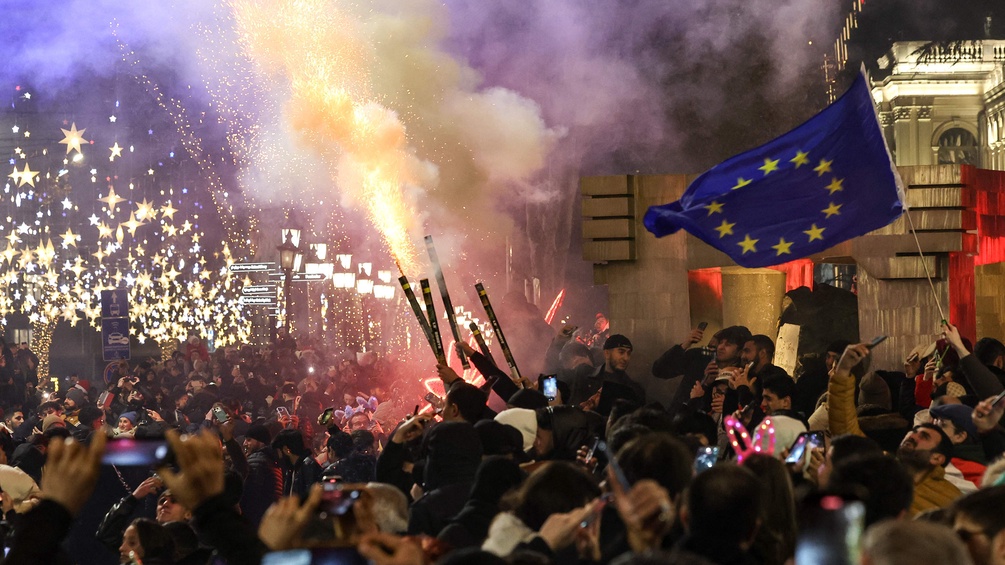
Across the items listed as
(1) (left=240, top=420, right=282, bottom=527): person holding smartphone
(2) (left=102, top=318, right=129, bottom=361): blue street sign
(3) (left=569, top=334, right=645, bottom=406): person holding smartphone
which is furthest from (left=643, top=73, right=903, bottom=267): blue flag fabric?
(2) (left=102, top=318, right=129, bottom=361): blue street sign

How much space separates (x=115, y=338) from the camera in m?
22.9

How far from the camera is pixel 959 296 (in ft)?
48.3

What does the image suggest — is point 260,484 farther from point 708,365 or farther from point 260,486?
point 708,365

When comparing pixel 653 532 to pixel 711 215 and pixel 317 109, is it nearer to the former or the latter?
pixel 711 215

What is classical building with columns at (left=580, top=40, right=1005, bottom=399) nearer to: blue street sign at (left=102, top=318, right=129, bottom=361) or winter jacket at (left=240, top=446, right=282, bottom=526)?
winter jacket at (left=240, top=446, right=282, bottom=526)

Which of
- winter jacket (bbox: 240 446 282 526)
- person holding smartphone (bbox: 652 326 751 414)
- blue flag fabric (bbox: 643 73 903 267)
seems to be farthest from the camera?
person holding smartphone (bbox: 652 326 751 414)

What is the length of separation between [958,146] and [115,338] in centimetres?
5988

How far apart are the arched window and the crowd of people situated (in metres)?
63.8

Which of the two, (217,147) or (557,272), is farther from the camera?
(217,147)

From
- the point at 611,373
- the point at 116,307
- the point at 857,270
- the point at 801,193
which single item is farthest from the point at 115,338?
the point at 801,193

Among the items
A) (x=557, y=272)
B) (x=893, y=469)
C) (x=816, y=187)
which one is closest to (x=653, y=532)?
(x=893, y=469)

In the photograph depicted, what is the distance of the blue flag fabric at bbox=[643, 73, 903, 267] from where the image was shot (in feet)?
31.1

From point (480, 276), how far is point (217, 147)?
3937cm

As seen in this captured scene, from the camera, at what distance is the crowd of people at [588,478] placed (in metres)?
4.03
